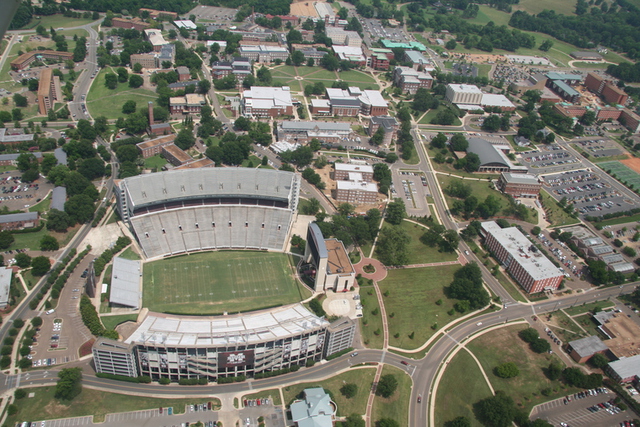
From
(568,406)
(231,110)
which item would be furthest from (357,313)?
(231,110)

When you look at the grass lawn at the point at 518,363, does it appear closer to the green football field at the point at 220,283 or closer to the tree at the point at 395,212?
the green football field at the point at 220,283

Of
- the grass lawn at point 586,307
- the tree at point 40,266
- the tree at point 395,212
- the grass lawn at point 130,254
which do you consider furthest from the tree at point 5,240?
the grass lawn at point 586,307

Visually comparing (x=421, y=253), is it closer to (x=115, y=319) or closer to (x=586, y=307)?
(x=586, y=307)

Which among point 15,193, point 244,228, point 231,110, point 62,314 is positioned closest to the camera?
point 62,314

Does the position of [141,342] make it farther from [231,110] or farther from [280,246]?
[231,110]

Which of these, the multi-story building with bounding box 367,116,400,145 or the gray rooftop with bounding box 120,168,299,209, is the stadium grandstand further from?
the multi-story building with bounding box 367,116,400,145

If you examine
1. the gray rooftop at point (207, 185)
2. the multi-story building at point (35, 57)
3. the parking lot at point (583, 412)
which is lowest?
the parking lot at point (583, 412)

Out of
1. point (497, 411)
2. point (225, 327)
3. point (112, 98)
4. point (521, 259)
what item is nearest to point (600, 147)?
point (521, 259)

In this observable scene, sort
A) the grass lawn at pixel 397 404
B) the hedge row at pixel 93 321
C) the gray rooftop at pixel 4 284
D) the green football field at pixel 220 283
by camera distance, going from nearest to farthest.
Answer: the grass lawn at pixel 397 404 < the hedge row at pixel 93 321 < the gray rooftop at pixel 4 284 < the green football field at pixel 220 283
